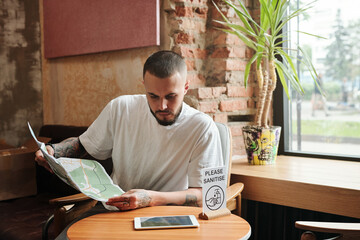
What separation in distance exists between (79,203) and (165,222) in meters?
0.63

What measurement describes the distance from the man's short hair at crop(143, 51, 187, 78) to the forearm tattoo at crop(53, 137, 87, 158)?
1.86 feet

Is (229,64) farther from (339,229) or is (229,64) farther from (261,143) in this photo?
(339,229)

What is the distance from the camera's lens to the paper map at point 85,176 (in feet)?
4.86

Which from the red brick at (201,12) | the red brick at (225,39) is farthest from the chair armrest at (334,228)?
the red brick at (201,12)

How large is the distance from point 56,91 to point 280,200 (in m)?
2.00

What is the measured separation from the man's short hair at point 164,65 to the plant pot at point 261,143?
2.31ft

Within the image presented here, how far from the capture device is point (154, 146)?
188 cm

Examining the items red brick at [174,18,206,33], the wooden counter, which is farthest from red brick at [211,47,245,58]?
the wooden counter

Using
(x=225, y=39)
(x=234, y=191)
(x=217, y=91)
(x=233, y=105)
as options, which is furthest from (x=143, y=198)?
(x=225, y=39)

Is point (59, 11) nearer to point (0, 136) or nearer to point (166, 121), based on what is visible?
point (0, 136)

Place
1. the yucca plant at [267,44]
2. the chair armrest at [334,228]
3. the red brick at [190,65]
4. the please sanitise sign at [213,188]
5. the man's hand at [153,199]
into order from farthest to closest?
1. the red brick at [190,65]
2. the yucca plant at [267,44]
3. the man's hand at [153,199]
4. the please sanitise sign at [213,188]
5. the chair armrest at [334,228]

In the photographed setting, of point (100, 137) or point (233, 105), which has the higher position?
point (233, 105)

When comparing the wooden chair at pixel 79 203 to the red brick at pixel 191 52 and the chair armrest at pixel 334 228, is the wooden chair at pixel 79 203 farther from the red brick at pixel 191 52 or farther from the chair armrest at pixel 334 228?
the red brick at pixel 191 52

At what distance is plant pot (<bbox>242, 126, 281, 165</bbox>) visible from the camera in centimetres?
228
